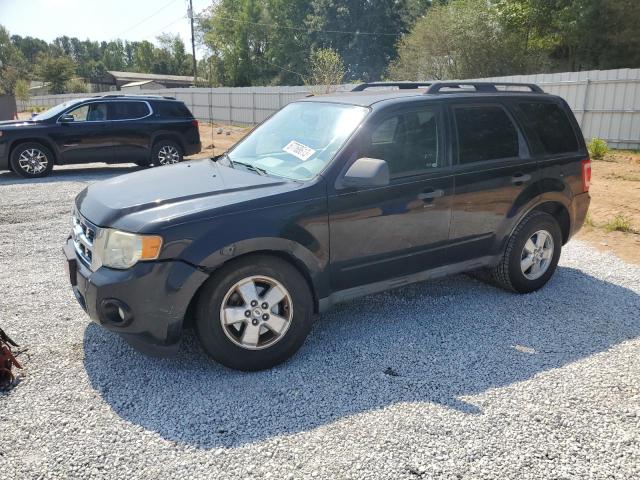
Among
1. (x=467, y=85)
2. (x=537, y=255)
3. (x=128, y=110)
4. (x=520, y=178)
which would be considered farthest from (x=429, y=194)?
(x=128, y=110)

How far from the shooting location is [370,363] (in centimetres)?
358

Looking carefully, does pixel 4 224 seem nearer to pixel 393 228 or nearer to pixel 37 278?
pixel 37 278

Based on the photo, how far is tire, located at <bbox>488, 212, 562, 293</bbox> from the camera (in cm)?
464

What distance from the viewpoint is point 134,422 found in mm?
2904

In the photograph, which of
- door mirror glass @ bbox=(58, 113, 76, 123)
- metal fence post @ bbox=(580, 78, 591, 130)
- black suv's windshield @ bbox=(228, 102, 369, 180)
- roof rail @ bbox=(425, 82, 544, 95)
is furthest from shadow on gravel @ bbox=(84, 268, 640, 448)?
metal fence post @ bbox=(580, 78, 591, 130)

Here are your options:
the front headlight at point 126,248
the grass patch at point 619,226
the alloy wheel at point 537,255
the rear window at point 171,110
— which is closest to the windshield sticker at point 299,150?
the front headlight at point 126,248

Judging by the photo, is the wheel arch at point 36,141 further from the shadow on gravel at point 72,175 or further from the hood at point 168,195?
the hood at point 168,195

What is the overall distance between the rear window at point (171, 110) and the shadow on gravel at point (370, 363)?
29.9 ft

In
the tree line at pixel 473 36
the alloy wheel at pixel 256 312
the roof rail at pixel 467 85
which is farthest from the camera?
the tree line at pixel 473 36

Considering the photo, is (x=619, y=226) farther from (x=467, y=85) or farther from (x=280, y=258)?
(x=280, y=258)

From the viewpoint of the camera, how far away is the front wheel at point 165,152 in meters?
12.1

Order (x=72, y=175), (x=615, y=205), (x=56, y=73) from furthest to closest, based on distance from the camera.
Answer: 1. (x=56, y=73)
2. (x=72, y=175)
3. (x=615, y=205)

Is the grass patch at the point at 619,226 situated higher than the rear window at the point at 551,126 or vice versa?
the rear window at the point at 551,126

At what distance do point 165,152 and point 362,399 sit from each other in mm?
10323
